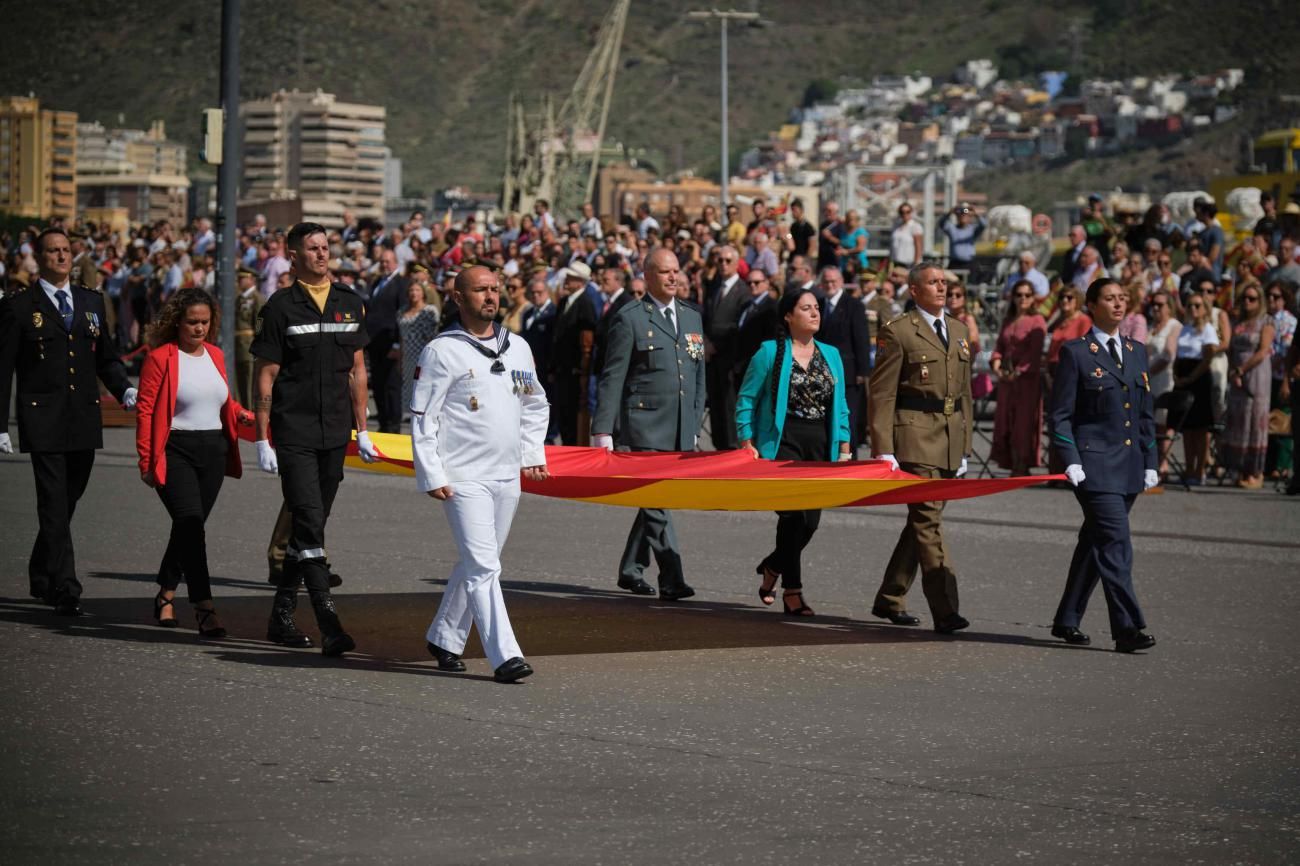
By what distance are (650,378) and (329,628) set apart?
10.7ft

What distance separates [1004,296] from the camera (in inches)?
1142

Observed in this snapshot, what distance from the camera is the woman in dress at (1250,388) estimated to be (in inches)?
745

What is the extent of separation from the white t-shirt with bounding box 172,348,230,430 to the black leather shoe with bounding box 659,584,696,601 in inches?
112

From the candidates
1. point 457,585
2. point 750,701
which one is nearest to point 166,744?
point 457,585

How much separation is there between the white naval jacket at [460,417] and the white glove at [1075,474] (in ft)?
9.64

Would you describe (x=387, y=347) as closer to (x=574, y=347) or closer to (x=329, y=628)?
(x=574, y=347)

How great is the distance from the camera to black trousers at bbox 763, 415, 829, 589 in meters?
11.3

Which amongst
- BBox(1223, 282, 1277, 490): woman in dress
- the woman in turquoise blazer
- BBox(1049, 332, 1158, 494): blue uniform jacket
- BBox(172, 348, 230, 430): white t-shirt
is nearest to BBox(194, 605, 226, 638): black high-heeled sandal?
BBox(172, 348, 230, 430): white t-shirt

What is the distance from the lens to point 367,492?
17.6 m

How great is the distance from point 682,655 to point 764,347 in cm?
227

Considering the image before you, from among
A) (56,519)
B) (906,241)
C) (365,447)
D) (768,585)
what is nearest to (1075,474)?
(768,585)

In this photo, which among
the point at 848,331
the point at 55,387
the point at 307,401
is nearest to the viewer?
the point at 307,401

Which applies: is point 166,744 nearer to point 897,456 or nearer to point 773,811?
point 773,811

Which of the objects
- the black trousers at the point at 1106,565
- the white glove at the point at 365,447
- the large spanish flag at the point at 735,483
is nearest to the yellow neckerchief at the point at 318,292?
the white glove at the point at 365,447
